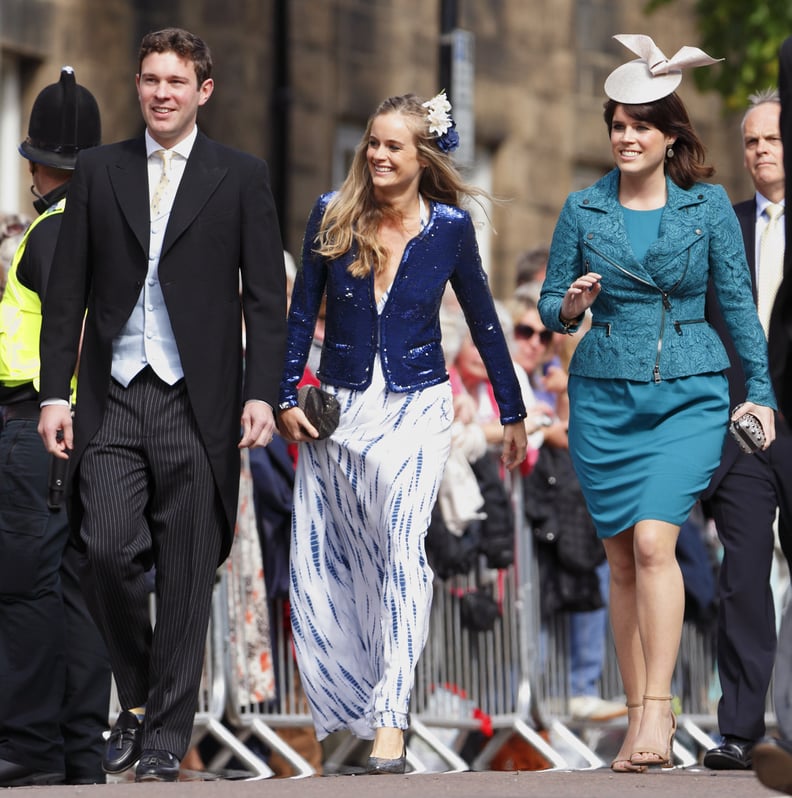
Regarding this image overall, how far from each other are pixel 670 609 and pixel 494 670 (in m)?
2.75

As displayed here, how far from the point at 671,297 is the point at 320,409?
126 cm

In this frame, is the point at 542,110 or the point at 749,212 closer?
the point at 749,212

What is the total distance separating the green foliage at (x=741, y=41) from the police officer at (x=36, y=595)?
35.0 ft

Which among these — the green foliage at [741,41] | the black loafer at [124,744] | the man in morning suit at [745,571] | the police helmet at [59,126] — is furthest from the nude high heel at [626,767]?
the green foliage at [741,41]

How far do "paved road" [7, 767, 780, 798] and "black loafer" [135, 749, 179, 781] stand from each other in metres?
0.08

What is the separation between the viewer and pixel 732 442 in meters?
8.63

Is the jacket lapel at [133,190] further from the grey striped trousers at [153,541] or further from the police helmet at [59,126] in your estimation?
the police helmet at [59,126]

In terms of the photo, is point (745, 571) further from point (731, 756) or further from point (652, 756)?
point (652, 756)

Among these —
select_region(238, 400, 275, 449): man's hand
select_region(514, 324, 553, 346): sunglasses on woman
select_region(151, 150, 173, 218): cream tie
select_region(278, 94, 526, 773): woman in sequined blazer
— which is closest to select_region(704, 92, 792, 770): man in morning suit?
select_region(278, 94, 526, 773): woman in sequined blazer

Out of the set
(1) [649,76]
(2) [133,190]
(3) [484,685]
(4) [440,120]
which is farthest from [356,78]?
(2) [133,190]

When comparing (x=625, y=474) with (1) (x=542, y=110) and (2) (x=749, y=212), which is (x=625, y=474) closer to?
(2) (x=749, y=212)

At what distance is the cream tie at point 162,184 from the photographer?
786 cm

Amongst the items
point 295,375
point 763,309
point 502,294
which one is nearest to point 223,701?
point 295,375

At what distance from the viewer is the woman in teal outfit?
8.15 m
